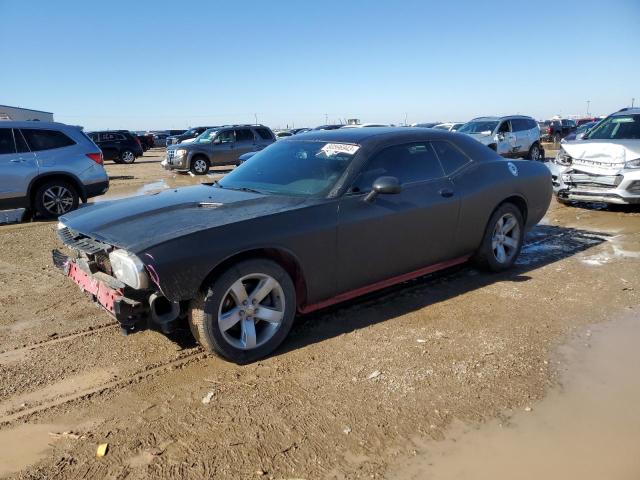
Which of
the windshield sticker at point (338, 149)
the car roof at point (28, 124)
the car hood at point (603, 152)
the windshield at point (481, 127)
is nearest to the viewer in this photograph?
the windshield sticker at point (338, 149)

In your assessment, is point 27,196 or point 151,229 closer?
point 151,229

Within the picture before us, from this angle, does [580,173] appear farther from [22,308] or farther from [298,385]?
[22,308]

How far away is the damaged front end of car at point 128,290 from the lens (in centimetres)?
306

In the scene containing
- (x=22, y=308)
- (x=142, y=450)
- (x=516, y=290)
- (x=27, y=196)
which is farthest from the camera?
(x=27, y=196)

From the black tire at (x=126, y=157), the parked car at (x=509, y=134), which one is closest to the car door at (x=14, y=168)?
the parked car at (x=509, y=134)

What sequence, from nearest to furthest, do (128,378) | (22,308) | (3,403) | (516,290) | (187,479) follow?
(187,479) → (3,403) → (128,378) → (22,308) → (516,290)

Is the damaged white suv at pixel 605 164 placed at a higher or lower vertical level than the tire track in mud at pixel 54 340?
higher

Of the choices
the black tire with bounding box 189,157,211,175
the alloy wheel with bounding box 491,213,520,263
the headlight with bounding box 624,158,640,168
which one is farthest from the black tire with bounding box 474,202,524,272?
the black tire with bounding box 189,157,211,175

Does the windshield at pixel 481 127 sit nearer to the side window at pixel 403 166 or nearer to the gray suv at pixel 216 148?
the gray suv at pixel 216 148

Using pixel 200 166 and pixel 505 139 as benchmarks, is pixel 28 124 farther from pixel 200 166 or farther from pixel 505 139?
pixel 505 139

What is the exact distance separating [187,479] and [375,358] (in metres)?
1.56

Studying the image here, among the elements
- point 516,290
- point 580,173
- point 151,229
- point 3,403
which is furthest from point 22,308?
point 580,173

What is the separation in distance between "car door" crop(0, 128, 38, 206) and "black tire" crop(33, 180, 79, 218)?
0.75 ft

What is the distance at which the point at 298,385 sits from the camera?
10.5 feet
